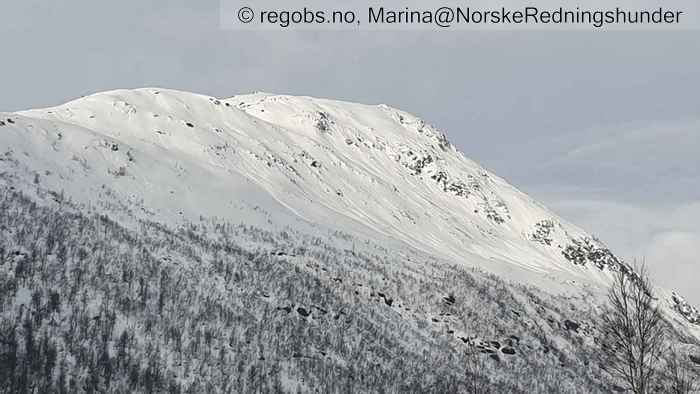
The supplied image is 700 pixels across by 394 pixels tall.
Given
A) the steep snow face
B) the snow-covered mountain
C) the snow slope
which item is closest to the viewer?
the snow-covered mountain

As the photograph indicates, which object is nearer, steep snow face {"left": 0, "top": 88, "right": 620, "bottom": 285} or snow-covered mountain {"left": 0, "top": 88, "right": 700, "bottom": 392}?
snow-covered mountain {"left": 0, "top": 88, "right": 700, "bottom": 392}

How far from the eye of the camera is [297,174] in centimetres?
4853

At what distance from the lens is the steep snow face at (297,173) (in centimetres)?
3061

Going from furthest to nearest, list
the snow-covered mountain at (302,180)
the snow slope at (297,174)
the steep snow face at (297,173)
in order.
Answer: the steep snow face at (297,173)
the snow slope at (297,174)
the snow-covered mountain at (302,180)

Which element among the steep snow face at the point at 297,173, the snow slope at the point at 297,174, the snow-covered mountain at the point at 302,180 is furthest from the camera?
the steep snow face at the point at 297,173

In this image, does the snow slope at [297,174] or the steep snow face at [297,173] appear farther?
the steep snow face at [297,173]

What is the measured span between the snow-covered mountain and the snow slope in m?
0.16

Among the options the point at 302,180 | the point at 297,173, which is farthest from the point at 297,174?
the point at 302,180

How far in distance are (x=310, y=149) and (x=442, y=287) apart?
3310 cm

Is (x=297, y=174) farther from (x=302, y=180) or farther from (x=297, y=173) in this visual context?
(x=302, y=180)

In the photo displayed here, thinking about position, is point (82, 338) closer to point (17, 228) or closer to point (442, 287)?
point (17, 228)

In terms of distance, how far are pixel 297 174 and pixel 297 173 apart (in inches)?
10.4

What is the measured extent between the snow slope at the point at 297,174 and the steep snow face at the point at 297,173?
0.15 m

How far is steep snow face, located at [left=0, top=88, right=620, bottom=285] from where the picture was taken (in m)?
30.6
